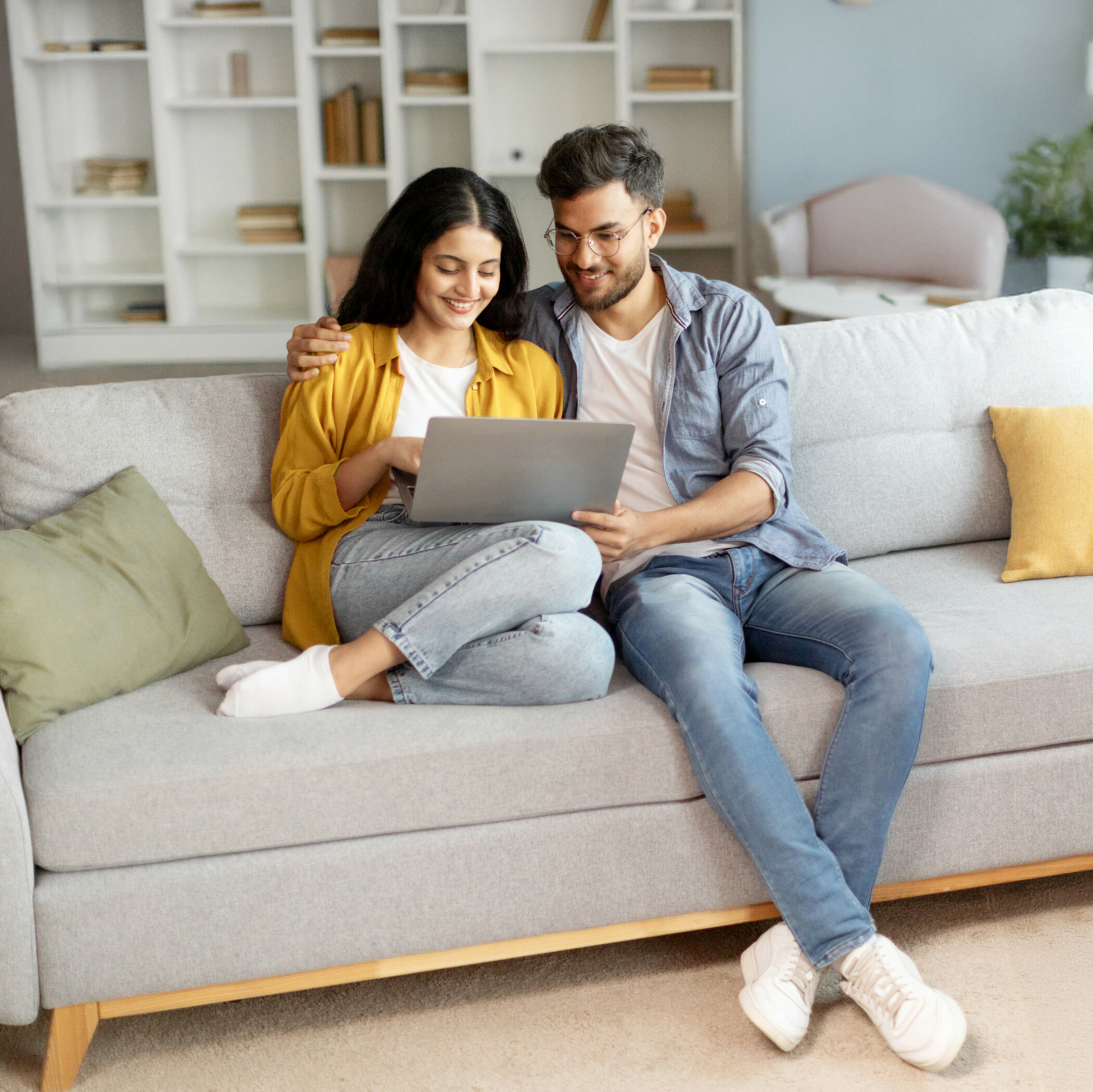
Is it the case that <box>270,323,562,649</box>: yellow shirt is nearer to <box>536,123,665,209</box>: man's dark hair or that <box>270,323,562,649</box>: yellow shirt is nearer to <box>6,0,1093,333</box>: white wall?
<box>536,123,665,209</box>: man's dark hair

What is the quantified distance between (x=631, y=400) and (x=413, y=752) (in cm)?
72

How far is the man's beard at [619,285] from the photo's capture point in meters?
1.86

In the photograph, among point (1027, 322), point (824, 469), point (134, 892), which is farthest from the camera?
point (1027, 322)

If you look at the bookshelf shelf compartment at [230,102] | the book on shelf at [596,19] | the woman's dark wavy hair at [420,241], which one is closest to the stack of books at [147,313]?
the bookshelf shelf compartment at [230,102]

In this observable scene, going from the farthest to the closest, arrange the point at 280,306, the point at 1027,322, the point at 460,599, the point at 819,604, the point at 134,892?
the point at 280,306 < the point at 1027,322 < the point at 819,604 < the point at 460,599 < the point at 134,892

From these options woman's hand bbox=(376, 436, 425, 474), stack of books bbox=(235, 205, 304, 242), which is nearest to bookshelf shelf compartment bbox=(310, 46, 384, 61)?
stack of books bbox=(235, 205, 304, 242)

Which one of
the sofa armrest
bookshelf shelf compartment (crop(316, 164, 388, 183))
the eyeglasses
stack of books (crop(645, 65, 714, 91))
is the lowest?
the sofa armrest

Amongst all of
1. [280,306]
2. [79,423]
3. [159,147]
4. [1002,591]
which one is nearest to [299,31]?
[159,147]

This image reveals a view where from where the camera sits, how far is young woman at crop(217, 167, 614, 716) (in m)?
1.54

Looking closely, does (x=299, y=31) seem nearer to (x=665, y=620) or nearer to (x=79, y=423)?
(x=79, y=423)

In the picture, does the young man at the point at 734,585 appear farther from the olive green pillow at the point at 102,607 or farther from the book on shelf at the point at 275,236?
the book on shelf at the point at 275,236

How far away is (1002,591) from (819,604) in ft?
1.38

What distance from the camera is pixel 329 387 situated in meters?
1.79

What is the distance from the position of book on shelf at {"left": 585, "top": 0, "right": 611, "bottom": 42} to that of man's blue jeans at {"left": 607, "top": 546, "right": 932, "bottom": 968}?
13.8 ft
